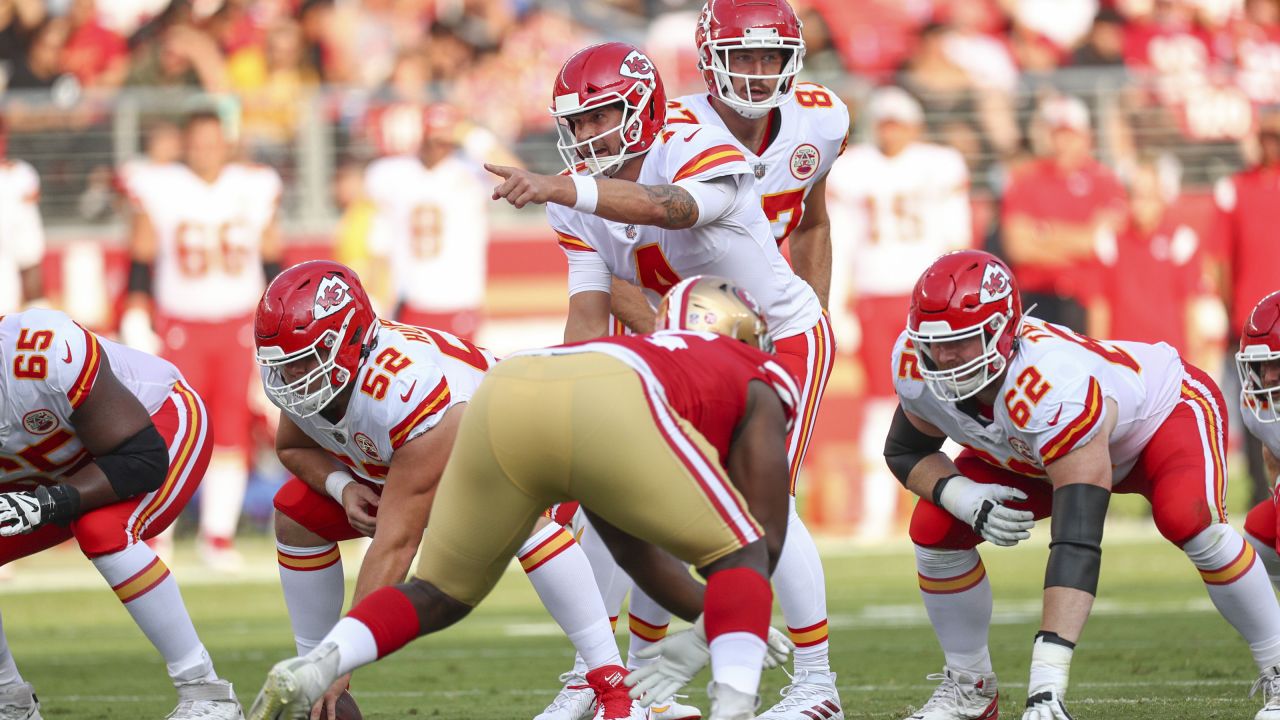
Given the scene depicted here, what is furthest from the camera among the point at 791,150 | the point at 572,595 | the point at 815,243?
the point at 815,243

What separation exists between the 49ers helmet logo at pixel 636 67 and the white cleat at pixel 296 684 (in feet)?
6.90

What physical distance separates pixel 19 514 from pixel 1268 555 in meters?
4.16

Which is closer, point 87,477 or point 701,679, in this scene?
point 87,477

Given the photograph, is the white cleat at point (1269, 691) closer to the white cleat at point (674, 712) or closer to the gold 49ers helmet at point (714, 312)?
the white cleat at point (674, 712)

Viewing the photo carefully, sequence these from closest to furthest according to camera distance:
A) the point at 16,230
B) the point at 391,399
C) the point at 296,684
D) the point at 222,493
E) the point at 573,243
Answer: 1. the point at 296,684
2. the point at 391,399
3. the point at 573,243
4. the point at 222,493
5. the point at 16,230

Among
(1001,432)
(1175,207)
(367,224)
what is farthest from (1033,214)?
(1001,432)

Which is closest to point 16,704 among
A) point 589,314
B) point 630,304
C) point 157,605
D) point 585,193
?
point 157,605

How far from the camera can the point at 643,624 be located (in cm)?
577

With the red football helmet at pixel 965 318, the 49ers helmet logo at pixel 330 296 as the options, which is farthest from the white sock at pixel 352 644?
the red football helmet at pixel 965 318

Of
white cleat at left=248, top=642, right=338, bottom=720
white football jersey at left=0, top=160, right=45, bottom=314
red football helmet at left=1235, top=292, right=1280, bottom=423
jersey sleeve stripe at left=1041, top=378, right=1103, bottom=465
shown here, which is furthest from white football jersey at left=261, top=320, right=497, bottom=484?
white football jersey at left=0, top=160, right=45, bottom=314

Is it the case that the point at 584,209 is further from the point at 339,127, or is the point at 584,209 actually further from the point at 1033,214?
the point at 339,127

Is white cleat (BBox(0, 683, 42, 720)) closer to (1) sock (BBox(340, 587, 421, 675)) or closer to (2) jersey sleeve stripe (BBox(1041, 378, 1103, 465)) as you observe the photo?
(1) sock (BBox(340, 587, 421, 675))

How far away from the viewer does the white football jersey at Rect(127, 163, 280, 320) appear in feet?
39.2

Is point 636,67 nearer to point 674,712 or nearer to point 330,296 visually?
point 330,296
